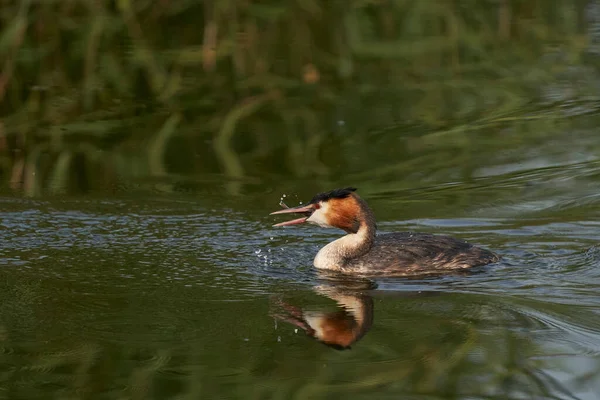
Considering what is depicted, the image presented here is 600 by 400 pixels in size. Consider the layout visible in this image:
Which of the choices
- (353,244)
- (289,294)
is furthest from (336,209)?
→ (289,294)

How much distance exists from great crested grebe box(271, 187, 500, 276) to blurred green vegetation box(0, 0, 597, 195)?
1.42 meters

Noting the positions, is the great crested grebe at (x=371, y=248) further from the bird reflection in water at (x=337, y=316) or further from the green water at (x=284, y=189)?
the bird reflection in water at (x=337, y=316)

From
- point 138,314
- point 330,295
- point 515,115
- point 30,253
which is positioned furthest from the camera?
point 515,115

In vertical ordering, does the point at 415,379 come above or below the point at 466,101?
below

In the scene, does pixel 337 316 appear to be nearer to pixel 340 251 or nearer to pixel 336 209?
pixel 340 251

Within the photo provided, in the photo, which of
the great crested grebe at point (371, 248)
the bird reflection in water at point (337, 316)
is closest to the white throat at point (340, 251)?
the great crested grebe at point (371, 248)

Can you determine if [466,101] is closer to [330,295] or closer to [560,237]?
[560,237]

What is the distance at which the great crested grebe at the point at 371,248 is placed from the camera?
762 centimetres

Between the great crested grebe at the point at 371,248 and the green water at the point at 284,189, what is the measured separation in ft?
0.48

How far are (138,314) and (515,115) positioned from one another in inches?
208

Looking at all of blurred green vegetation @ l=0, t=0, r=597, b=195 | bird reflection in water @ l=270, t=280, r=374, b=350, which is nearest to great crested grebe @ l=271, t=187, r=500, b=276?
bird reflection in water @ l=270, t=280, r=374, b=350

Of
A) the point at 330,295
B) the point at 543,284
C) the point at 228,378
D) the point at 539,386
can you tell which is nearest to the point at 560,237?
the point at 543,284

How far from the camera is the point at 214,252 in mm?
7777

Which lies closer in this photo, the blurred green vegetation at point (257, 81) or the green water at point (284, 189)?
the green water at point (284, 189)
